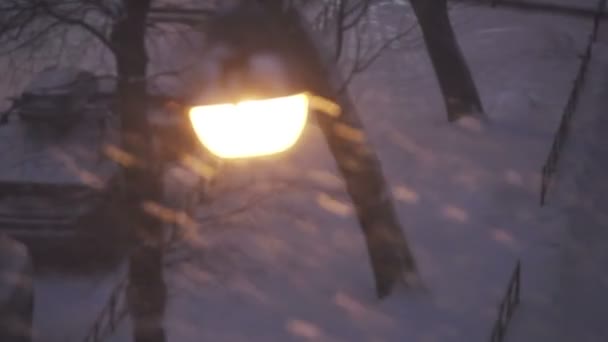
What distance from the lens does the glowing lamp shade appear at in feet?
8.88

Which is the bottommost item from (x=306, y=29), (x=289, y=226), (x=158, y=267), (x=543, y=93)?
(x=543, y=93)

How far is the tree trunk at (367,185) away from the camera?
7.51 metres

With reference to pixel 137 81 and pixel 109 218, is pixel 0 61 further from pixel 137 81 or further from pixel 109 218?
pixel 137 81

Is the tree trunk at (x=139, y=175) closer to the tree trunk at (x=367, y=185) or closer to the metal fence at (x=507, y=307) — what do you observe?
the tree trunk at (x=367, y=185)

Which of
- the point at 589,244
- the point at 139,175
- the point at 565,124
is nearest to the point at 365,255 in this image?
the point at 589,244

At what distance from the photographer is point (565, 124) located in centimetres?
1231

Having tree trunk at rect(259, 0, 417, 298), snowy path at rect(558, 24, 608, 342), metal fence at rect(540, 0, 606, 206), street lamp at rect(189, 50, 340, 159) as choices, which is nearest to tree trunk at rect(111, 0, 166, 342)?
tree trunk at rect(259, 0, 417, 298)

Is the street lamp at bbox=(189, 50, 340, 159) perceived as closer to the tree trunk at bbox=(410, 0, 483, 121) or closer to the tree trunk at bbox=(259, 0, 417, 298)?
the tree trunk at bbox=(259, 0, 417, 298)

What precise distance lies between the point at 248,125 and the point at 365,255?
673 cm

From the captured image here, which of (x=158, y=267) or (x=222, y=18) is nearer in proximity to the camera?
(x=222, y=18)

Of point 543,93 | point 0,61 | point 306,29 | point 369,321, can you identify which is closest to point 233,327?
point 369,321

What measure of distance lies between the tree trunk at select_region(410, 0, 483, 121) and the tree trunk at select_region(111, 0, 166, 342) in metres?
6.74

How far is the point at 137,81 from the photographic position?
621cm

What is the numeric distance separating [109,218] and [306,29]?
13.6ft
